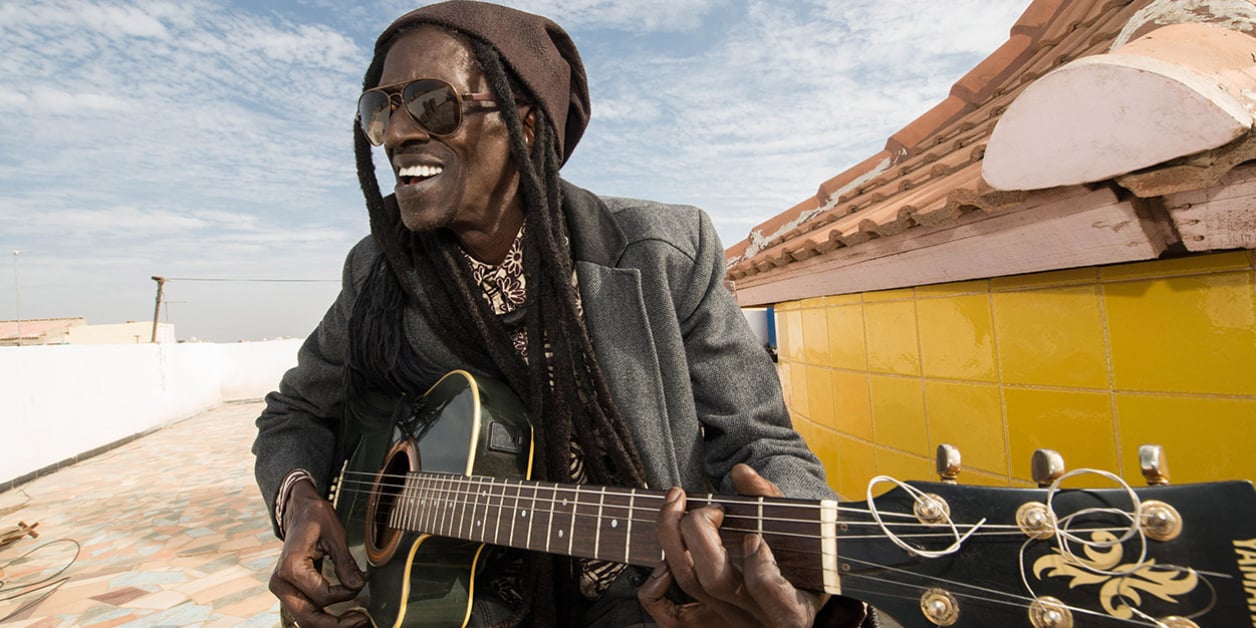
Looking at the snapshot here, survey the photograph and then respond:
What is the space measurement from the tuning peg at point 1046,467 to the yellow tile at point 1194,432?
1.29m

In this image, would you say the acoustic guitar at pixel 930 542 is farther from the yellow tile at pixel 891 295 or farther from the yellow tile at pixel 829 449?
the yellow tile at pixel 829 449

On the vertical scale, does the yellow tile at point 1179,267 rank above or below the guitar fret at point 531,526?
above

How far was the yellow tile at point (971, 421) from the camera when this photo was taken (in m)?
2.49

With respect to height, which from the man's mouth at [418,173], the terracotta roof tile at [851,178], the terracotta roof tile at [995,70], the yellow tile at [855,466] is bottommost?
the yellow tile at [855,466]

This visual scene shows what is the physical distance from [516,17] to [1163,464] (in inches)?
79.5

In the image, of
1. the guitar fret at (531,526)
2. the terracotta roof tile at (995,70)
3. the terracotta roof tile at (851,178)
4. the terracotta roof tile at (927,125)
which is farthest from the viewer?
the terracotta roof tile at (851,178)

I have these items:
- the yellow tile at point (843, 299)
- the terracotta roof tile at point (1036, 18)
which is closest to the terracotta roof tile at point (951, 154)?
the terracotta roof tile at point (1036, 18)

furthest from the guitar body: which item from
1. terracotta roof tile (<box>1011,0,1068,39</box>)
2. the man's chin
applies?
terracotta roof tile (<box>1011,0,1068,39</box>)

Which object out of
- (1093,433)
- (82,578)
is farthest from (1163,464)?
(82,578)

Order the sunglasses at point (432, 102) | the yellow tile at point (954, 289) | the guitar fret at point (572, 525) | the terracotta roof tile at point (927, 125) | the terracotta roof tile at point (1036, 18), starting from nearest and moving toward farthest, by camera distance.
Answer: the guitar fret at point (572, 525), the sunglasses at point (432, 102), the yellow tile at point (954, 289), the terracotta roof tile at point (1036, 18), the terracotta roof tile at point (927, 125)

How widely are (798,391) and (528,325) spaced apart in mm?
2928

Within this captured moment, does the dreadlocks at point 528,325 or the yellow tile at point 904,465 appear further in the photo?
the yellow tile at point 904,465

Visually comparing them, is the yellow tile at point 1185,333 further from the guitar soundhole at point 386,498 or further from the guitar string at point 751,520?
the guitar soundhole at point 386,498

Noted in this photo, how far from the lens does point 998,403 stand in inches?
97.3
